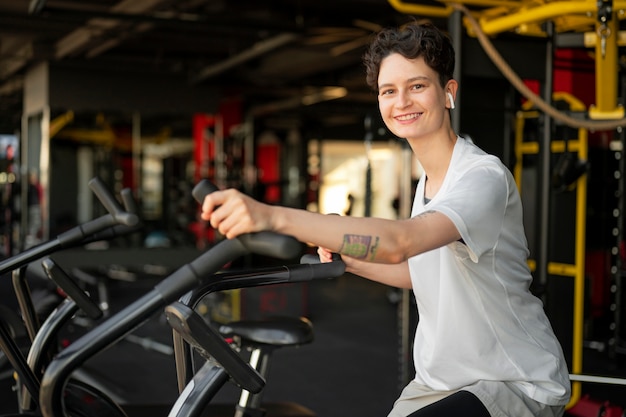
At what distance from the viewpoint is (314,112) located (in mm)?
15039

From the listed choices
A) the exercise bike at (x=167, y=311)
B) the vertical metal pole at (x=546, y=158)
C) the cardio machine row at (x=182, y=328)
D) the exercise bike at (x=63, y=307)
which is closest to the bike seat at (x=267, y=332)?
the cardio machine row at (x=182, y=328)

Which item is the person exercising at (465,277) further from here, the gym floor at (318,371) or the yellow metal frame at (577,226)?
the yellow metal frame at (577,226)

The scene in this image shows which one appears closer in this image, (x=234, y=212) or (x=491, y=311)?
(x=234, y=212)

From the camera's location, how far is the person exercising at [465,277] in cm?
154

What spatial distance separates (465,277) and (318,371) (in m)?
4.12

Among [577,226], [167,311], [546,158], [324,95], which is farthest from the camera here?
[324,95]

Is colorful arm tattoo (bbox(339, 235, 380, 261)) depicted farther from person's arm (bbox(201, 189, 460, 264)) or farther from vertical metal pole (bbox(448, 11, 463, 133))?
vertical metal pole (bbox(448, 11, 463, 133))

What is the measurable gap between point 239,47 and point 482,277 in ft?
27.0

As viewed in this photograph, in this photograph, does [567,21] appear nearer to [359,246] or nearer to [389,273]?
[389,273]

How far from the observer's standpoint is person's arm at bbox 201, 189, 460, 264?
112cm

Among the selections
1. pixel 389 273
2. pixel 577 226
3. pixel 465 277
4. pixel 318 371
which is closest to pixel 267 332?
pixel 389 273

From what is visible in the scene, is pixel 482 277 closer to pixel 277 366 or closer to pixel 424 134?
pixel 424 134

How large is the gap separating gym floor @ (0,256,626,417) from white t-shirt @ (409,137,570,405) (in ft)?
6.85

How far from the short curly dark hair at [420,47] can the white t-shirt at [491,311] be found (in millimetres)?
177
